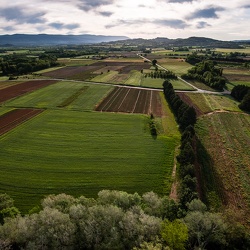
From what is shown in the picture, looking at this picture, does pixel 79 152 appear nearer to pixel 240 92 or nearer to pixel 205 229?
pixel 205 229

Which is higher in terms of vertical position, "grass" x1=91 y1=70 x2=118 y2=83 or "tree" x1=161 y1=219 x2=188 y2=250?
"grass" x1=91 y1=70 x2=118 y2=83

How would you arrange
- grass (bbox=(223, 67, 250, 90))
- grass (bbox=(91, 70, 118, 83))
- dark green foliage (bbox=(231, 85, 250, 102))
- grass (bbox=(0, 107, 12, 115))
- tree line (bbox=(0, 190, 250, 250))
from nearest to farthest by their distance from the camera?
1. tree line (bbox=(0, 190, 250, 250))
2. grass (bbox=(0, 107, 12, 115))
3. dark green foliage (bbox=(231, 85, 250, 102))
4. grass (bbox=(223, 67, 250, 90))
5. grass (bbox=(91, 70, 118, 83))

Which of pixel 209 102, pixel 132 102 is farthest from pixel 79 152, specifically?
pixel 209 102

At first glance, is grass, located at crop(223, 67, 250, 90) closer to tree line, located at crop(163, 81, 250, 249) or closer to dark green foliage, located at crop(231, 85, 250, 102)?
dark green foliage, located at crop(231, 85, 250, 102)

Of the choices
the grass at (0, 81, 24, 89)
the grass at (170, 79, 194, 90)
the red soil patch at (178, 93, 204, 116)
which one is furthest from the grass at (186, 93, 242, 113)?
the grass at (0, 81, 24, 89)

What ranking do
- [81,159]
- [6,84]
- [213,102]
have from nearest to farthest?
[81,159]
[213,102]
[6,84]

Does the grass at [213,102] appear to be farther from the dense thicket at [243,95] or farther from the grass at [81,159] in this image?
the grass at [81,159]
